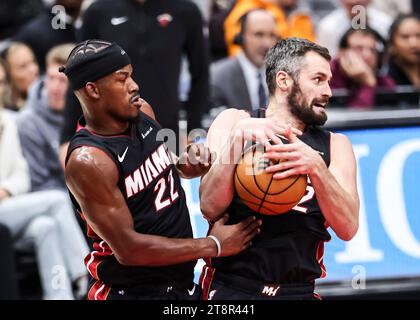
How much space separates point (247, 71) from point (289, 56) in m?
3.53

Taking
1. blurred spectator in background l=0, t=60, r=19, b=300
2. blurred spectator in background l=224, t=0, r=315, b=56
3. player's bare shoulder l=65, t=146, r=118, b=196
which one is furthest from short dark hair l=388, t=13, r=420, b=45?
player's bare shoulder l=65, t=146, r=118, b=196

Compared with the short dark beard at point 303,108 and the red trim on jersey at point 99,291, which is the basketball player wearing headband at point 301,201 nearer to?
the short dark beard at point 303,108

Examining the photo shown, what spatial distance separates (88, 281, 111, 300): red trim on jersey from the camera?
5031 mm

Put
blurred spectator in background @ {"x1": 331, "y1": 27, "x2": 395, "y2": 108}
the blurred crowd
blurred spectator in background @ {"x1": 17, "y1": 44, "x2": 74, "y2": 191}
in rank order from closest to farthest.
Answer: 1. the blurred crowd
2. blurred spectator in background @ {"x1": 17, "y1": 44, "x2": 74, "y2": 191}
3. blurred spectator in background @ {"x1": 331, "y1": 27, "x2": 395, "y2": 108}

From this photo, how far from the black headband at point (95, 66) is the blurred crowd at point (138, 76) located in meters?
1.95

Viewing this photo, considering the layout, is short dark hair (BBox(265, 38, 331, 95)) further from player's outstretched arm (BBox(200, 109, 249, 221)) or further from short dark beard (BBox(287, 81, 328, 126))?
player's outstretched arm (BBox(200, 109, 249, 221))

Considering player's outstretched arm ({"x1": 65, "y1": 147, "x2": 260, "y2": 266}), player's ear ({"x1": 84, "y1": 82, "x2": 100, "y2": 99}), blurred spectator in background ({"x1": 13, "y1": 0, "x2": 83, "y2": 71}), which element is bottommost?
player's outstretched arm ({"x1": 65, "y1": 147, "x2": 260, "y2": 266})

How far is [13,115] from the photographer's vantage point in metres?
8.14

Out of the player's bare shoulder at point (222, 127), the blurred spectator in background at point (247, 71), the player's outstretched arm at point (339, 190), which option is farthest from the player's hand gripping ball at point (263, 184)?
the blurred spectator in background at point (247, 71)

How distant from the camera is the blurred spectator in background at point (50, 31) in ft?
29.8

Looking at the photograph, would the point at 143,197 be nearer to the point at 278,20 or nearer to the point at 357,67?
the point at 357,67

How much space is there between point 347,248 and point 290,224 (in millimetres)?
2621

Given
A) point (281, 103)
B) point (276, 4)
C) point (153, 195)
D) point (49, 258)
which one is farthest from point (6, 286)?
point (276, 4)
